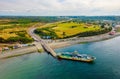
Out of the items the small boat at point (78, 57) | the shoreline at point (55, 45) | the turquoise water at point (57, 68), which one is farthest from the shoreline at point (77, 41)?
the turquoise water at point (57, 68)

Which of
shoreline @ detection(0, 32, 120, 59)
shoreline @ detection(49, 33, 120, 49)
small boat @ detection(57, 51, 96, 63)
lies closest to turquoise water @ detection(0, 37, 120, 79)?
small boat @ detection(57, 51, 96, 63)

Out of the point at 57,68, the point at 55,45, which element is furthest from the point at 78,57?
the point at 55,45

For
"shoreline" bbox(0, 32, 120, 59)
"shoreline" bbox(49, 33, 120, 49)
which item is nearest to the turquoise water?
"shoreline" bbox(0, 32, 120, 59)

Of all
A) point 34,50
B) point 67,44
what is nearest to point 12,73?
point 34,50

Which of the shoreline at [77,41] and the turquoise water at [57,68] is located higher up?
the turquoise water at [57,68]

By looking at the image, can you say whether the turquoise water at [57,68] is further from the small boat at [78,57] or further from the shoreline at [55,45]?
the shoreline at [55,45]

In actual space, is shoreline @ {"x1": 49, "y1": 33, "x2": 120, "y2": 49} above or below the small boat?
below

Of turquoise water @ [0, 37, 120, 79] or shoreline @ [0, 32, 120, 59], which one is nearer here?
turquoise water @ [0, 37, 120, 79]

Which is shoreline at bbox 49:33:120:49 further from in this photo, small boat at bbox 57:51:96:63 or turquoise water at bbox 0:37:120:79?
turquoise water at bbox 0:37:120:79

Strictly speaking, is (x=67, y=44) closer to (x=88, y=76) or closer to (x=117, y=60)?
(x=117, y=60)

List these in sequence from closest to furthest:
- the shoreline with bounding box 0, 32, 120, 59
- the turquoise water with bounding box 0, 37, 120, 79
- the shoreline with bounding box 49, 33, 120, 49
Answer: the turquoise water with bounding box 0, 37, 120, 79, the shoreline with bounding box 0, 32, 120, 59, the shoreline with bounding box 49, 33, 120, 49

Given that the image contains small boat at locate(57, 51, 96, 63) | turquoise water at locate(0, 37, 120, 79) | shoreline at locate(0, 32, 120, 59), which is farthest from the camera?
shoreline at locate(0, 32, 120, 59)
